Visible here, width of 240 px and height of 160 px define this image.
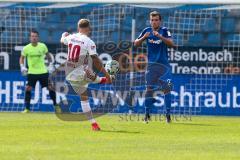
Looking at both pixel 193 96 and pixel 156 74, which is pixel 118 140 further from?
pixel 193 96

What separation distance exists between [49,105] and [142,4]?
358 centimetres

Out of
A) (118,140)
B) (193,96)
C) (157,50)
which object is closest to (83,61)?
(118,140)

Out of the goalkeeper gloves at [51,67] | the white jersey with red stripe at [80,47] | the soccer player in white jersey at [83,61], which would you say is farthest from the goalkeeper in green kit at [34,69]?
the white jersey with red stripe at [80,47]

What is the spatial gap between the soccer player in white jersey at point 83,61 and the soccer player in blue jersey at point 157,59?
7.19ft

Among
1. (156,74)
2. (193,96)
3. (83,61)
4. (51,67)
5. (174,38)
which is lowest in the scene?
(193,96)

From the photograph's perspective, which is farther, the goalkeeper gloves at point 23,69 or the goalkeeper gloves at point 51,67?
the goalkeeper gloves at point 51,67

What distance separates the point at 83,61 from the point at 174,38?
7178 mm

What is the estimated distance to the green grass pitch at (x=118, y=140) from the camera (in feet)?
41.0

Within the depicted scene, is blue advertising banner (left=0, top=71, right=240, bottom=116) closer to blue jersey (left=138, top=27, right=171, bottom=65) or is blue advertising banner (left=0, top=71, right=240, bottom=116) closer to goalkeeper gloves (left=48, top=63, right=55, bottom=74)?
goalkeeper gloves (left=48, top=63, right=55, bottom=74)

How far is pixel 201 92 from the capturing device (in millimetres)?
22859

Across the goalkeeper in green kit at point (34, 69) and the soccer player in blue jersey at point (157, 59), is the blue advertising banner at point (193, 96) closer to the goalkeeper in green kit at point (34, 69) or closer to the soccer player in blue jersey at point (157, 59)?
the goalkeeper in green kit at point (34, 69)

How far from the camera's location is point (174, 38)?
23562mm

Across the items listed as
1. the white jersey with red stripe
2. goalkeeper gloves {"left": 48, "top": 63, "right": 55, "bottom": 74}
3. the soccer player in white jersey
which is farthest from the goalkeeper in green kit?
the white jersey with red stripe

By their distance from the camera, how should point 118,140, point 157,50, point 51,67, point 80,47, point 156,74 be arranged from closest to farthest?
point 118,140
point 80,47
point 157,50
point 156,74
point 51,67
